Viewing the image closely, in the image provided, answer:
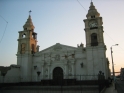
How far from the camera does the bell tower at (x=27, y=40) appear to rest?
35191mm

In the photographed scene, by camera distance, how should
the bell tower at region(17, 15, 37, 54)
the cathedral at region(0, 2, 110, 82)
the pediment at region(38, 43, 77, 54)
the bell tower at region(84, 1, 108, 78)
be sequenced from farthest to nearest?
the bell tower at region(17, 15, 37, 54) → the pediment at region(38, 43, 77, 54) → the cathedral at region(0, 2, 110, 82) → the bell tower at region(84, 1, 108, 78)

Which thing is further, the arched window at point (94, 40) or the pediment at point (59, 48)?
the pediment at point (59, 48)

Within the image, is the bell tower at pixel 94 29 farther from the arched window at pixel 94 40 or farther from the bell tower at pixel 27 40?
the bell tower at pixel 27 40

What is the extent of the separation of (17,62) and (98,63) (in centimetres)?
1869

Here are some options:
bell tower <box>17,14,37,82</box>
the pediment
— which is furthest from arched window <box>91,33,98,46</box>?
→ bell tower <box>17,14,37,82</box>

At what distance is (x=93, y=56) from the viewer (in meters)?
29.2

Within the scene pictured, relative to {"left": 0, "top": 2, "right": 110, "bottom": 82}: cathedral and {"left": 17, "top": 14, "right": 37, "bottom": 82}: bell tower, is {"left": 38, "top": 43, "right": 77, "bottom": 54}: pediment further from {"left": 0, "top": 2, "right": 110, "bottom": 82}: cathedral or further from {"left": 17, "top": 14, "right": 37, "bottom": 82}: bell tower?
{"left": 17, "top": 14, "right": 37, "bottom": 82}: bell tower

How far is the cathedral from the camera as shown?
2916 cm

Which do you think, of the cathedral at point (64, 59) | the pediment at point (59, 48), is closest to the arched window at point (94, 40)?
the cathedral at point (64, 59)

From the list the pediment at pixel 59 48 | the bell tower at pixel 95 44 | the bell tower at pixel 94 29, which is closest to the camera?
the bell tower at pixel 95 44

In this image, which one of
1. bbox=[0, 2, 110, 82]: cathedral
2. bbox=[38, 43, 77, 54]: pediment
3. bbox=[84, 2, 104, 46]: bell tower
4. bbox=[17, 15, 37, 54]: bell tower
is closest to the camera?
bbox=[0, 2, 110, 82]: cathedral

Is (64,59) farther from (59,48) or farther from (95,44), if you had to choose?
(95,44)

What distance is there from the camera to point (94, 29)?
31.3m

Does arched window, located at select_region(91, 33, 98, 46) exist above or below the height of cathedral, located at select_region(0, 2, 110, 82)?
above
